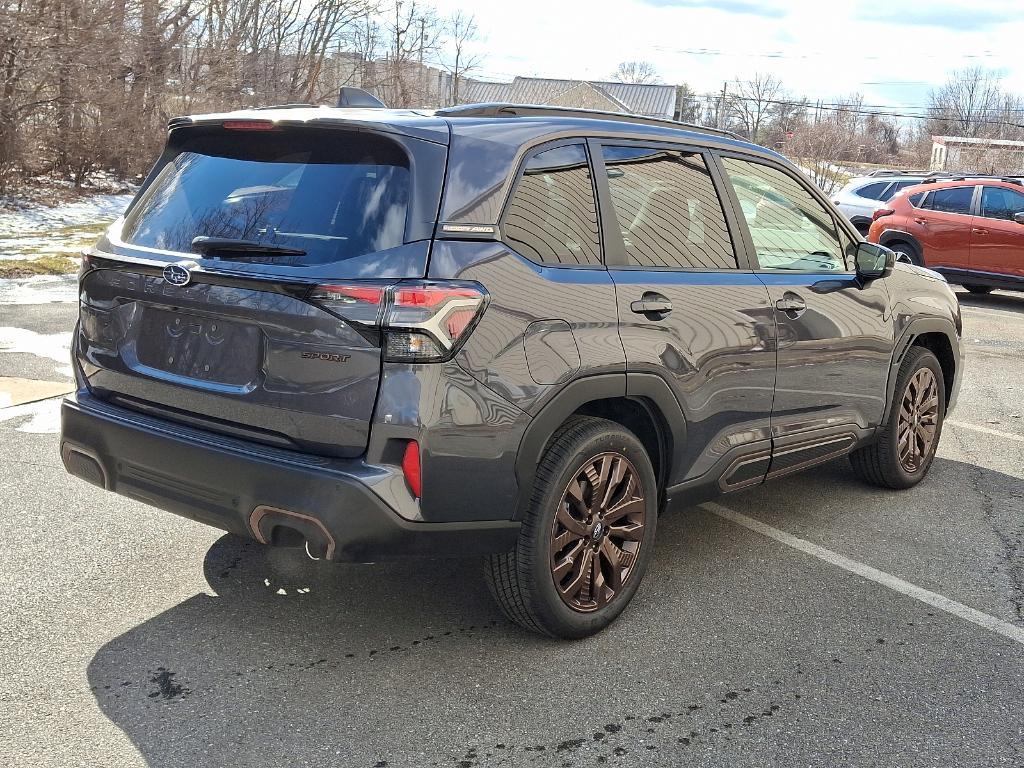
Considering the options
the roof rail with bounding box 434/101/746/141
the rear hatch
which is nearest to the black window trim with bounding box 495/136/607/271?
the roof rail with bounding box 434/101/746/141

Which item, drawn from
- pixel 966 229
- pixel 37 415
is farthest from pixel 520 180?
pixel 966 229

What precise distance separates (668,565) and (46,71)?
703 inches

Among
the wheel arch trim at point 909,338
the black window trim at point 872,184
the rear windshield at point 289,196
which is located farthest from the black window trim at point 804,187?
the black window trim at point 872,184

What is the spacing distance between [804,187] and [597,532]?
2.18 meters

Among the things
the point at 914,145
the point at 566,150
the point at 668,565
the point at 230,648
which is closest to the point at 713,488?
the point at 668,565

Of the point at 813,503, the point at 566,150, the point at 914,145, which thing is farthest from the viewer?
the point at 914,145

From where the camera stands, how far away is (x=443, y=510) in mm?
3266

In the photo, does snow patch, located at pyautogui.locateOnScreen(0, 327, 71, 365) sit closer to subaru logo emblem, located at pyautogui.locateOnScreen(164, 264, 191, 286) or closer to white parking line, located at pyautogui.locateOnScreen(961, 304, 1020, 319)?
subaru logo emblem, located at pyautogui.locateOnScreen(164, 264, 191, 286)

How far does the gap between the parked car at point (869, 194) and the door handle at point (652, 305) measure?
16150mm

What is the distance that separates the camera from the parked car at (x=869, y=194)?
1914 centimetres

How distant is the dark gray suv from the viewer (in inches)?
125

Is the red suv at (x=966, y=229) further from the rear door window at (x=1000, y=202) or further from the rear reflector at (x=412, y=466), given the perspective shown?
the rear reflector at (x=412, y=466)

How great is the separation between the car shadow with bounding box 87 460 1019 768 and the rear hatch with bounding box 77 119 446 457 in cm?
65

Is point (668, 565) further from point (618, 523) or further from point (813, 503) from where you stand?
point (813, 503)
